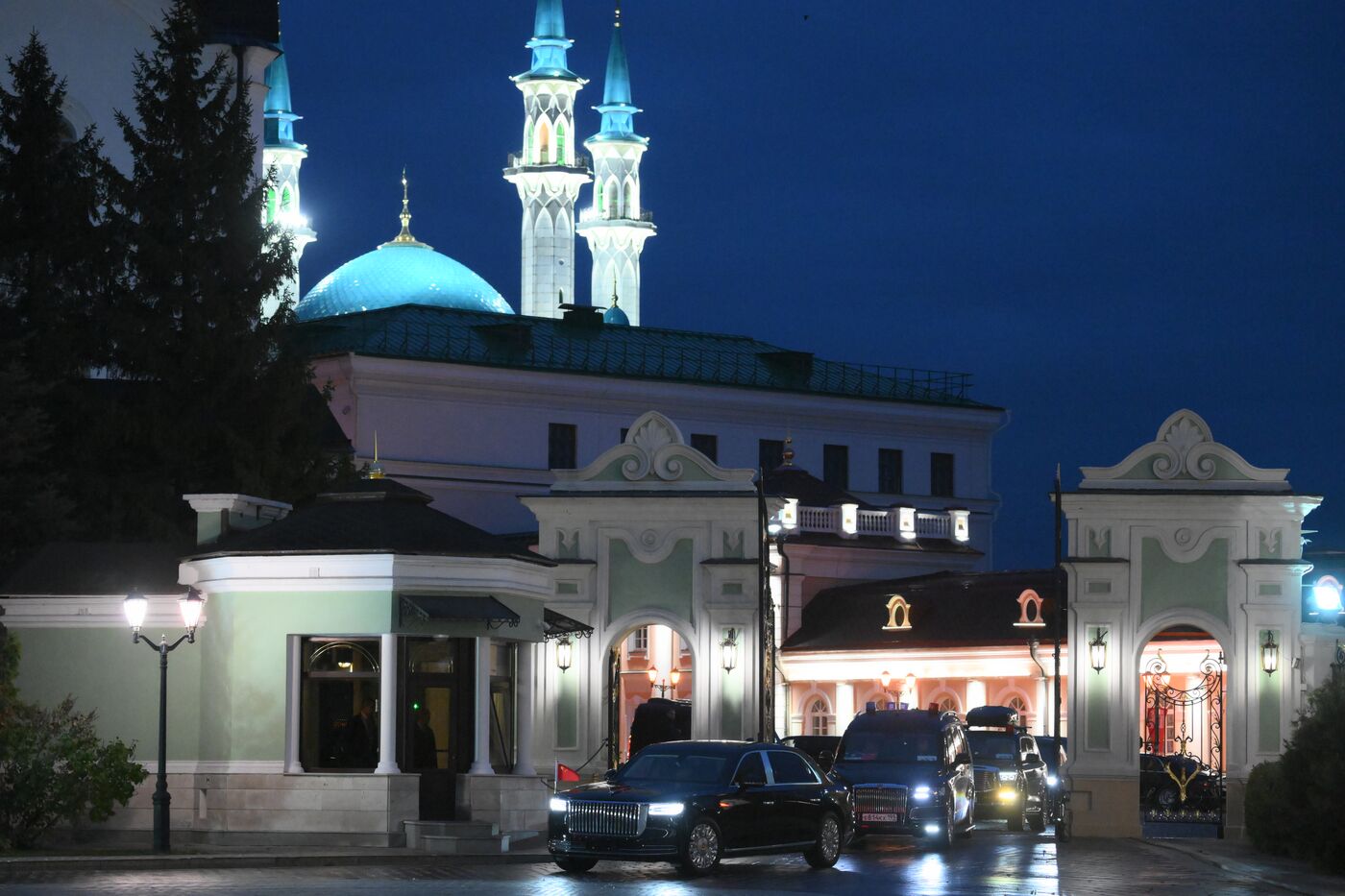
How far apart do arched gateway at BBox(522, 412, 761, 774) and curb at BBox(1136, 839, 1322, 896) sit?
10306 millimetres

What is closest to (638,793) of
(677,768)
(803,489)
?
(677,768)

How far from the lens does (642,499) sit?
147 ft

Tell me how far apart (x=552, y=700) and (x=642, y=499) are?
159 inches

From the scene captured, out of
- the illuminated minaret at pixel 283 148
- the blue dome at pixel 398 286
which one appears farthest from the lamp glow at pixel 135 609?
the illuminated minaret at pixel 283 148

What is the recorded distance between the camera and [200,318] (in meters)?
48.7

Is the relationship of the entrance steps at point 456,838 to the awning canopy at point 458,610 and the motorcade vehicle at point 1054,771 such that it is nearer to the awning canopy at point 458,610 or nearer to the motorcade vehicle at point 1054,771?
the awning canopy at point 458,610

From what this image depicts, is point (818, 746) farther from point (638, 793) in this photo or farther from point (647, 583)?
point (638, 793)

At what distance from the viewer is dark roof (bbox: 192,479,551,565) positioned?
32719mm

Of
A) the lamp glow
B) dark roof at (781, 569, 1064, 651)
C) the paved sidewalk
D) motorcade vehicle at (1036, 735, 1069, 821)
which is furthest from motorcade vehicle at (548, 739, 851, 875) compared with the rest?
dark roof at (781, 569, 1064, 651)

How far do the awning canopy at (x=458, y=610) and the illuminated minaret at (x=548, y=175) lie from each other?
6286 centimetres

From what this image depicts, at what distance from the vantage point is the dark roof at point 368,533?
32719 millimetres

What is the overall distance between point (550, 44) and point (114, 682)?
224ft

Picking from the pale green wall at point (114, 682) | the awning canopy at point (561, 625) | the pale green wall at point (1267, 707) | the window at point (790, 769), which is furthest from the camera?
the pale green wall at point (1267, 707)

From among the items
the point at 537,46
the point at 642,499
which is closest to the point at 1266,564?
the point at 642,499
